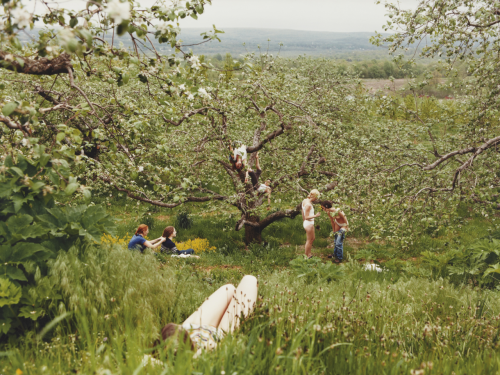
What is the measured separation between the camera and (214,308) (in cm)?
298

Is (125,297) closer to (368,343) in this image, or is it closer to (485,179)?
(368,343)

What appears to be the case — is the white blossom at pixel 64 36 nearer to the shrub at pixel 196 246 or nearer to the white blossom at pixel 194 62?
the white blossom at pixel 194 62

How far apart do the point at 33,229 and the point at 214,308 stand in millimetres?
1560

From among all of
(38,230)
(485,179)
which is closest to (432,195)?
(485,179)

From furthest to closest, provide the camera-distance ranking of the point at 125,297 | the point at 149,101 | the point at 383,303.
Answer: the point at 149,101
the point at 383,303
the point at 125,297

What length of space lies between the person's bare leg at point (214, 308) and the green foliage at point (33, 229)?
3.40 feet

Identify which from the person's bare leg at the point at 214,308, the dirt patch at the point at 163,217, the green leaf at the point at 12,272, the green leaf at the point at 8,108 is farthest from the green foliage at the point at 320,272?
the dirt patch at the point at 163,217

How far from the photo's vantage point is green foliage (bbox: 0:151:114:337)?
2.10 metres

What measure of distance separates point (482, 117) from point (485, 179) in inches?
66.8

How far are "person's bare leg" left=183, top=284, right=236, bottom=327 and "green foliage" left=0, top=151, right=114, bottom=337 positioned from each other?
1.04 m

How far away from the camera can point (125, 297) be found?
2.38 meters

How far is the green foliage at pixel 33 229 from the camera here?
6.89 feet

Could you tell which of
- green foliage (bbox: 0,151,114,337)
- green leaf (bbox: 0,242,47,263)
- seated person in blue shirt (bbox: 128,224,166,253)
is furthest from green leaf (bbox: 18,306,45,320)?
seated person in blue shirt (bbox: 128,224,166,253)

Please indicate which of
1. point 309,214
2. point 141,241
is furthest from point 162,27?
point 309,214
